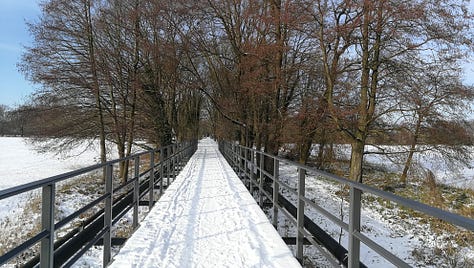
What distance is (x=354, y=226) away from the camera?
2795mm

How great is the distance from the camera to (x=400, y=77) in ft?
43.4

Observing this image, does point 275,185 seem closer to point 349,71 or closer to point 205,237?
point 205,237

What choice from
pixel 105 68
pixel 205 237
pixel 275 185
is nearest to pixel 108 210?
pixel 205 237

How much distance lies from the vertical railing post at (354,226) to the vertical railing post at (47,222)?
229cm

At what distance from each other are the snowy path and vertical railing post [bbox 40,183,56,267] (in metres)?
1.48

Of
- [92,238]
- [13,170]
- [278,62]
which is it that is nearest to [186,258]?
[92,238]

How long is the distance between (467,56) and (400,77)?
214 centimetres

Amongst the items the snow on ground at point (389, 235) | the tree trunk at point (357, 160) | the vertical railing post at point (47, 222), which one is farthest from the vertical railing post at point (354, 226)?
the tree trunk at point (357, 160)

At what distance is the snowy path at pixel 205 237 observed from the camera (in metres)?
4.32

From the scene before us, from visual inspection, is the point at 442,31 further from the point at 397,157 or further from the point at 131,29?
the point at 131,29

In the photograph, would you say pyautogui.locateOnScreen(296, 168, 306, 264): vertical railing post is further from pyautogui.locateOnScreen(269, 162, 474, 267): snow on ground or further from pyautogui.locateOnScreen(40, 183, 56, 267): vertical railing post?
pyautogui.locateOnScreen(269, 162, 474, 267): snow on ground

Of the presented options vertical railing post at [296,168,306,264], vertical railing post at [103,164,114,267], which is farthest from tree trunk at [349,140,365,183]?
vertical railing post at [103,164,114,267]

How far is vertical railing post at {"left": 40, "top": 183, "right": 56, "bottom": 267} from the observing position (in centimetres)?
270

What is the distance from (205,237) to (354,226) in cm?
294
